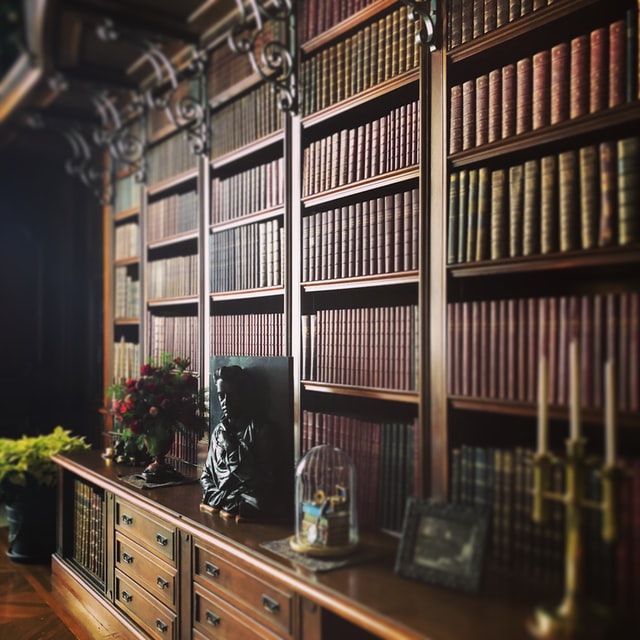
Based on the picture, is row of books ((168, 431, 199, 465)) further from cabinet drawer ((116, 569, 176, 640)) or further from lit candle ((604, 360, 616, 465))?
lit candle ((604, 360, 616, 465))

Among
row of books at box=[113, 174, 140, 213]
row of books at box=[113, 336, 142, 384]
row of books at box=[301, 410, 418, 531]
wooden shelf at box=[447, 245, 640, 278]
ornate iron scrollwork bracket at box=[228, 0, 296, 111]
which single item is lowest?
row of books at box=[301, 410, 418, 531]

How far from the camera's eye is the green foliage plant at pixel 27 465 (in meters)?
3.66

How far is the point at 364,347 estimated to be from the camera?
2291 millimetres

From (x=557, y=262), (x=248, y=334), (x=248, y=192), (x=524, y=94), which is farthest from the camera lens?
(x=248, y=192)

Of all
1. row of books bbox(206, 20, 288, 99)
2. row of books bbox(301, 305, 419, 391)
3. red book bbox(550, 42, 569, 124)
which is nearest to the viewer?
red book bbox(550, 42, 569, 124)

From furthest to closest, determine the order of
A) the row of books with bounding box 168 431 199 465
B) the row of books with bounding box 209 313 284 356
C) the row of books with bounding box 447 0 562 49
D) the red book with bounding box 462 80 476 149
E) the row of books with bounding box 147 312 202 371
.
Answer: the row of books with bounding box 147 312 202 371 < the row of books with bounding box 168 431 199 465 < the row of books with bounding box 209 313 284 356 < the red book with bounding box 462 80 476 149 < the row of books with bounding box 447 0 562 49

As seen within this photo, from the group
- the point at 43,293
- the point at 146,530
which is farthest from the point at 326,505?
the point at 43,293

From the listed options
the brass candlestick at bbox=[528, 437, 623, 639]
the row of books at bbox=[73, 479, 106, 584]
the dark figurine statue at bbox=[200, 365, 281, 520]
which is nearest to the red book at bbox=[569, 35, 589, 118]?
the brass candlestick at bbox=[528, 437, 623, 639]

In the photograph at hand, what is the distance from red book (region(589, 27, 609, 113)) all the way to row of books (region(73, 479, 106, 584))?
2597 millimetres

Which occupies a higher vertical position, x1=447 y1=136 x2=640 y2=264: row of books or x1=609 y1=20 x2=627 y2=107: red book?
x1=609 y1=20 x2=627 y2=107: red book

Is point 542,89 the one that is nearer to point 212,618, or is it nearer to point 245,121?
point 245,121

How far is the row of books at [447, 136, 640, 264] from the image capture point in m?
1.63

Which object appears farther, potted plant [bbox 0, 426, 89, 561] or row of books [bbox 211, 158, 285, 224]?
potted plant [bbox 0, 426, 89, 561]

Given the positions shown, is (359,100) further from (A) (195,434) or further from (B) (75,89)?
(B) (75,89)
